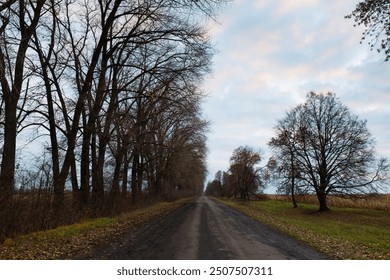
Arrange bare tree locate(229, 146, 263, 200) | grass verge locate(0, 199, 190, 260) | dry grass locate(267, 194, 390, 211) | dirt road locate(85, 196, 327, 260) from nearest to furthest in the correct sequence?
dirt road locate(85, 196, 327, 260)
grass verge locate(0, 199, 190, 260)
dry grass locate(267, 194, 390, 211)
bare tree locate(229, 146, 263, 200)

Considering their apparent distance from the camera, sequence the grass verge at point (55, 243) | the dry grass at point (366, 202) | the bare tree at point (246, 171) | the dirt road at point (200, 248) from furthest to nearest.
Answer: the bare tree at point (246, 171)
the dry grass at point (366, 202)
the grass verge at point (55, 243)
the dirt road at point (200, 248)

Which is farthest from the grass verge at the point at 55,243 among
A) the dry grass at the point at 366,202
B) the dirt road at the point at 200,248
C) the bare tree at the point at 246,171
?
the bare tree at the point at 246,171

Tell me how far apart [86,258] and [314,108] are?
37741mm

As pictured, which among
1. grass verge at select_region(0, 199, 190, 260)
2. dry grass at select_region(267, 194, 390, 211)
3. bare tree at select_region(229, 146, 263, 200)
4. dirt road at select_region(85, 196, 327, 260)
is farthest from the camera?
bare tree at select_region(229, 146, 263, 200)

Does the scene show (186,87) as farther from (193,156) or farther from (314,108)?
(193,156)

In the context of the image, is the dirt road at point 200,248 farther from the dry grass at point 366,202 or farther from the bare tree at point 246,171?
the bare tree at point 246,171

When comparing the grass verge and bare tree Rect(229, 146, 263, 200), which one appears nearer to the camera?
the grass verge

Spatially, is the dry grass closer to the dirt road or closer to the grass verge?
the dirt road

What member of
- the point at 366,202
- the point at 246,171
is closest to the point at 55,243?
the point at 366,202

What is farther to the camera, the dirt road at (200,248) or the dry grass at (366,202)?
the dry grass at (366,202)

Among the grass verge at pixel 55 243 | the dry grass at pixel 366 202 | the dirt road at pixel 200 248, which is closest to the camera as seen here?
the dirt road at pixel 200 248

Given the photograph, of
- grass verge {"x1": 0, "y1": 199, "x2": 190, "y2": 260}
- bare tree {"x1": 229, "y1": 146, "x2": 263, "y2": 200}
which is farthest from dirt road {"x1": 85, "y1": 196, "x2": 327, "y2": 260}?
bare tree {"x1": 229, "y1": 146, "x2": 263, "y2": 200}

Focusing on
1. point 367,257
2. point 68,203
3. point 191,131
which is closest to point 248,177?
point 191,131
